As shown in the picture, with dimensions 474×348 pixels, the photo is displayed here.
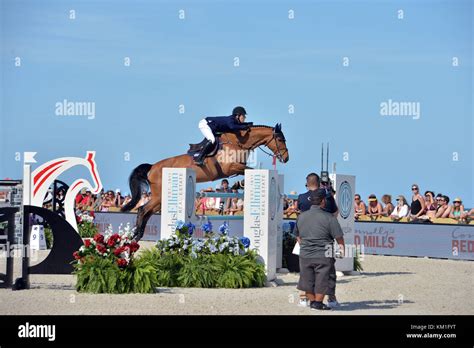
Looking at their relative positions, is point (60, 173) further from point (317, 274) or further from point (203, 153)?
point (317, 274)

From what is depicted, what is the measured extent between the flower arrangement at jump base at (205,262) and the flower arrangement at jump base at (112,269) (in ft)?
2.66

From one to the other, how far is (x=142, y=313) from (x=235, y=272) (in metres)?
3.74

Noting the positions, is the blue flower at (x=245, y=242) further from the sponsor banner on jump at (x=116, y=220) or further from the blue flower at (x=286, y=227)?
the sponsor banner on jump at (x=116, y=220)

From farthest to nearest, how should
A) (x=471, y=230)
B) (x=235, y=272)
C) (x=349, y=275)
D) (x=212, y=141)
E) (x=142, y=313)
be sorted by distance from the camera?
(x=471, y=230)
(x=212, y=141)
(x=349, y=275)
(x=235, y=272)
(x=142, y=313)

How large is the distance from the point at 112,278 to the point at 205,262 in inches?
80.8

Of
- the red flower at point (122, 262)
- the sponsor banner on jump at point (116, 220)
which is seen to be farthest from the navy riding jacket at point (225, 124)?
the sponsor banner on jump at point (116, 220)

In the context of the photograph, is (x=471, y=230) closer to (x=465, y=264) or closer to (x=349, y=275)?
(x=465, y=264)

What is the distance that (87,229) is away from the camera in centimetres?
2639

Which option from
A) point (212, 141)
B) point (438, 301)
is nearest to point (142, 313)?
point (438, 301)

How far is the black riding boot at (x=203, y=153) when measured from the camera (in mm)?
22812

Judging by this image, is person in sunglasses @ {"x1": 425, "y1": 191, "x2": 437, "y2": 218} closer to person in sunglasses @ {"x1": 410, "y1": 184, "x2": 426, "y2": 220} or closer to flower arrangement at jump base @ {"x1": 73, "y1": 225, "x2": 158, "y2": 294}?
person in sunglasses @ {"x1": 410, "y1": 184, "x2": 426, "y2": 220}

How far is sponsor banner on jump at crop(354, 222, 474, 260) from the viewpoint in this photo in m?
24.5

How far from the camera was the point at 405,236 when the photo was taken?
84.2ft

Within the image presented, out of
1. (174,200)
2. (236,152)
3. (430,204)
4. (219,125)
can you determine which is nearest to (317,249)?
(174,200)
